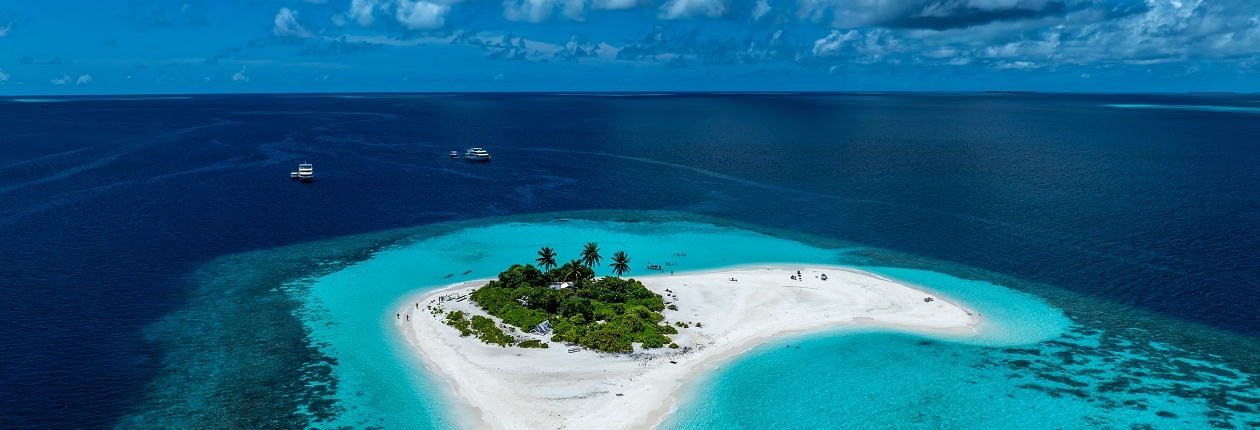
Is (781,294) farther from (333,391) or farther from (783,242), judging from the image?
(333,391)

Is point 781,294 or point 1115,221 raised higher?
point 1115,221

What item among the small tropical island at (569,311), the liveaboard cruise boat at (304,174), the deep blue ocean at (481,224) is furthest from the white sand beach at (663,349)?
the liveaboard cruise boat at (304,174)

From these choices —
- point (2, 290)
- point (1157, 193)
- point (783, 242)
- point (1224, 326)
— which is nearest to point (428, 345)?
point (2, 290)

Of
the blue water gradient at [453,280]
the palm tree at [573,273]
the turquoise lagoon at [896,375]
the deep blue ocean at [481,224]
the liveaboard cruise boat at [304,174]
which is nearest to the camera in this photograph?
the turquoise lagoon at [896,375]

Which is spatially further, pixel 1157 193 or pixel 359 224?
pixel 1157 193

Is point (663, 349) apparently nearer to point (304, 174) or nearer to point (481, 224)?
point (481, 224)

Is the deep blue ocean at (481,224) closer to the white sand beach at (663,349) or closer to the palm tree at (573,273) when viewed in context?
the white sand beach at (663,349)

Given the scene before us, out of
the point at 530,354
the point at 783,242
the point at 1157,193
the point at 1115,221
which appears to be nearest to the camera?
the point at 530,354
